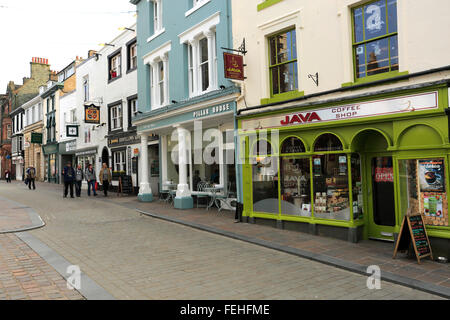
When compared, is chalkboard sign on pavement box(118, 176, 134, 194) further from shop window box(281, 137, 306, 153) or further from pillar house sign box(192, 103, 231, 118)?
shop window box(281, 137, 306, 153)

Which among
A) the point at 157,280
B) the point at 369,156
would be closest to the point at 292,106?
the point at 369,156

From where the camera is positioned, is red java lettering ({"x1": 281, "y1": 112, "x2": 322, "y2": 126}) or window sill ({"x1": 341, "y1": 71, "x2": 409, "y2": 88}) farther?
red java lettering ({"x1": 281, "y1": 112, "x2": 322, "y2": 126})

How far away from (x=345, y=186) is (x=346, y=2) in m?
4.27

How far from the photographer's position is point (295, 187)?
956 cm

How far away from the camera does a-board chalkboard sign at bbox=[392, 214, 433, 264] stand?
6488mm

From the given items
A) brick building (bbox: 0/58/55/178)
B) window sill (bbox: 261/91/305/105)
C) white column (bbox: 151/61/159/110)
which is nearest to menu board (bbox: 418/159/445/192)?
window sill (bbox: 261/91/305/105)

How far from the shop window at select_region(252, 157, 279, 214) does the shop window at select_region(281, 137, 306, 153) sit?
1.54 ft

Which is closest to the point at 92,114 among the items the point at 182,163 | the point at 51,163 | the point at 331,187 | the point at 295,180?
the point at 182,163

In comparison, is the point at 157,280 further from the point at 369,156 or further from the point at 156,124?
the point at 156,124

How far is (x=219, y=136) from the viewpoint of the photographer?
1357 cm

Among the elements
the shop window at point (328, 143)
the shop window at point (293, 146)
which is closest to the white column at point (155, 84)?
the shop window at point (293, 146)

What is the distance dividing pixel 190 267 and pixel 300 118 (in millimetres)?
4871

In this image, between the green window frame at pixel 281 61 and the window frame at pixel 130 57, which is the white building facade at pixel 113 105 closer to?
the window frame at pixel 130 57

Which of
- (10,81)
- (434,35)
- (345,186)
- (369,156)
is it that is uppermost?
(10,81)
